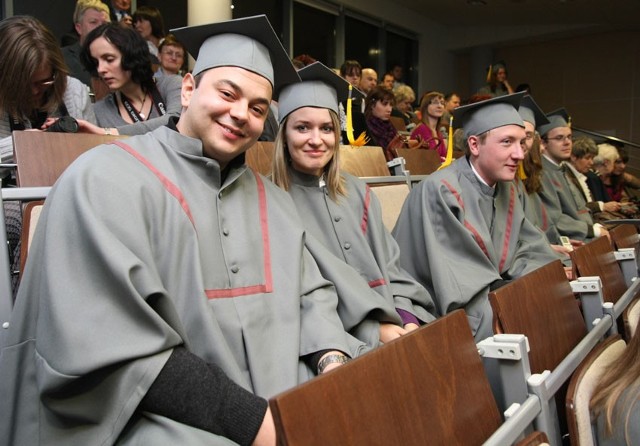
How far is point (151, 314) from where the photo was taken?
99cm

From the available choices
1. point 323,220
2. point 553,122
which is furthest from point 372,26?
point 323,220

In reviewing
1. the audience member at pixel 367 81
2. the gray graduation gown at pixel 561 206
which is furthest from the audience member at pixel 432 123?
the gray graduation gown at pixel 561 206

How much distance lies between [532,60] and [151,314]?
40.2ft

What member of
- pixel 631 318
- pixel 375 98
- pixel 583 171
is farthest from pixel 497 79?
pixel 631 318

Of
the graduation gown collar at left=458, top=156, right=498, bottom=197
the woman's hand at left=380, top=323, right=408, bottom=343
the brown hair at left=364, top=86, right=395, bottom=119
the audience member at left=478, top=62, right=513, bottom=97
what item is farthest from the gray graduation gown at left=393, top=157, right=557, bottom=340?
the audience member at left=478, top=62, right=513, bottom=97

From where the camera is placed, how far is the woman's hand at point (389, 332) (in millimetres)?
1602

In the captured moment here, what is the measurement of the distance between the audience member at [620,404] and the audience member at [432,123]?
13.5ft

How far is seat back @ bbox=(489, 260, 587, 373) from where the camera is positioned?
1.26m

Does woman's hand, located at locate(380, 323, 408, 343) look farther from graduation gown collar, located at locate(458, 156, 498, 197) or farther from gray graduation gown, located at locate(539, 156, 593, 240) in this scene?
gray graduation gown, located at locate(539, 156, 593, 240)

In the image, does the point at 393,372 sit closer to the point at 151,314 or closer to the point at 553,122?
the point at 151,314

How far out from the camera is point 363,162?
3227mm

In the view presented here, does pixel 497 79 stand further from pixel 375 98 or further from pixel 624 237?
pixel 624 237

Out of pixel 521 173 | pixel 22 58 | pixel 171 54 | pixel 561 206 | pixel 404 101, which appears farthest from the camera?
pixel 404 101

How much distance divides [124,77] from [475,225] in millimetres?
1774
